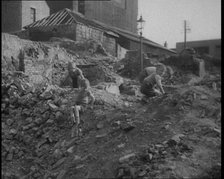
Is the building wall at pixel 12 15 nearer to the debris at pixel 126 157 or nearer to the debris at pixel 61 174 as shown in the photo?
the debris at pixel 61 174

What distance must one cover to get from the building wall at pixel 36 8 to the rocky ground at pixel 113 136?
11847 mm

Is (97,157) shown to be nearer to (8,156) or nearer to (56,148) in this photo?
(56,148)

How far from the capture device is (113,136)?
6.52 m

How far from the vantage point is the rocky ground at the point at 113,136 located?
518 cm

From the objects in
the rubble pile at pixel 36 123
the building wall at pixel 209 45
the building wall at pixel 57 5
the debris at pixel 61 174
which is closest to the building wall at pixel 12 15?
the building wall at pixel 57 5

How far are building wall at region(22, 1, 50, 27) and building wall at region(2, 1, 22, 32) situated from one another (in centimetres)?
39

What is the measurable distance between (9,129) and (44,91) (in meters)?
1.70

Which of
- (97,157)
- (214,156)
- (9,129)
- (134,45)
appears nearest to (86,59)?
(134,45)

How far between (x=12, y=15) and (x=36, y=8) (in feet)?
8.75

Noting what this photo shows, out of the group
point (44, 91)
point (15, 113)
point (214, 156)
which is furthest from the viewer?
point (44, 91)

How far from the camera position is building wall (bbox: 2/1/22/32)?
60.9 feet

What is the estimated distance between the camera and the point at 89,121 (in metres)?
7.56

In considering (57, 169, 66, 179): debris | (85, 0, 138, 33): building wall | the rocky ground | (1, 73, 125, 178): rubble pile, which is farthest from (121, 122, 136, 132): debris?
(85, 0, 138, 33): building wall

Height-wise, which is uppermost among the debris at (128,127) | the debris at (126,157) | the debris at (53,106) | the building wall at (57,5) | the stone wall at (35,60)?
the building wall at (57,5)
